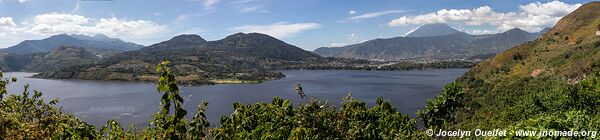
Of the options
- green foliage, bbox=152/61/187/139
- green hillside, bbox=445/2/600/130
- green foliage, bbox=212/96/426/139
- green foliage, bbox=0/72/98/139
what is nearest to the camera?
green foliage, bbox=152/61/187/139

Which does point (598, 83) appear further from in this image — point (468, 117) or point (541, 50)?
point (541, 50)

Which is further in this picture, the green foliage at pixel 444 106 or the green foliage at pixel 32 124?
the green foliage at pixel 444 106

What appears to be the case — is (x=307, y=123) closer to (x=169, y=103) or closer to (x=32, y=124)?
(x=169, y=103)

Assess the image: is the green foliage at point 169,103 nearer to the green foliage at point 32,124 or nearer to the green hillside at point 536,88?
the green foliage at point 32,124

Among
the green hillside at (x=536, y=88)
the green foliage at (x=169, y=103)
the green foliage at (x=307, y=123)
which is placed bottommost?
the green hillside at (x=536, y=88)

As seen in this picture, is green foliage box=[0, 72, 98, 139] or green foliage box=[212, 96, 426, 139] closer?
green foliage box=[0, 72, 98, 139]

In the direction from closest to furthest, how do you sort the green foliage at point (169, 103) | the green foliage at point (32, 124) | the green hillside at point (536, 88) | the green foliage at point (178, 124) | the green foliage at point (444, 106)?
the green foliage at point (169, 103) → the green foliage at point (178, 124) → the green foliage at point (32, 124) → the green hillside at point (536, 88) → the green foliage at point (444, 106)

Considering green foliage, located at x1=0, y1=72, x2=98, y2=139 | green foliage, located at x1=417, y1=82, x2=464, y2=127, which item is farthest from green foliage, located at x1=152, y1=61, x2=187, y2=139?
green foliage, located at x1=417, y1=82, x2=464, y2=127

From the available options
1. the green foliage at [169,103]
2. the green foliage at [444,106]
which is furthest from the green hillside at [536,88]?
the green foliage at [169,103]

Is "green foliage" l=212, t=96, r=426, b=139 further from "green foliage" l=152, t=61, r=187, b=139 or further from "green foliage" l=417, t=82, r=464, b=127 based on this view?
"green foliage" l=417, t=82, r=464, b=127

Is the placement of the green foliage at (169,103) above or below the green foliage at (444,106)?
above

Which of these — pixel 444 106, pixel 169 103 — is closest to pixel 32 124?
pixel 169 103

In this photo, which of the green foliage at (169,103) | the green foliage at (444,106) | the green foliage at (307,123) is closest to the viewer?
the green foliage at (169,103)

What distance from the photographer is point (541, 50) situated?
644 feet
